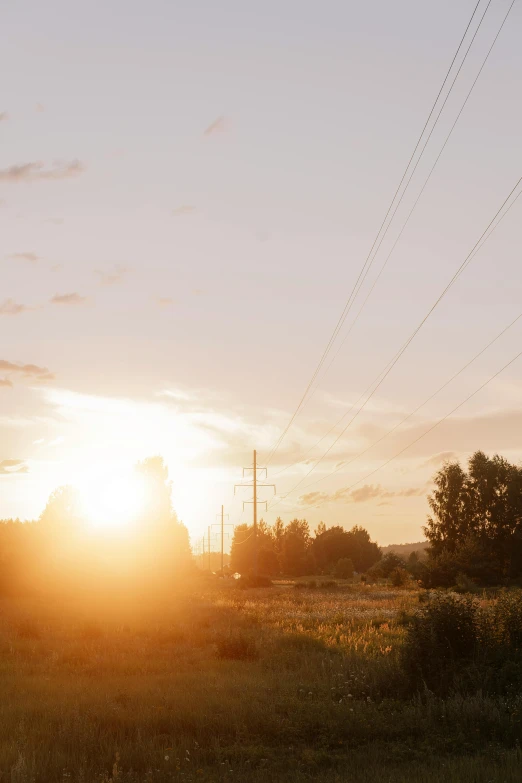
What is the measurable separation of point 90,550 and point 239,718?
6577cm

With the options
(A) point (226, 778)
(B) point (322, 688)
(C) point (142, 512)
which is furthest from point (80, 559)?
(A) point (226, 778)

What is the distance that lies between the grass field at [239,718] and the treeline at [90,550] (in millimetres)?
32646

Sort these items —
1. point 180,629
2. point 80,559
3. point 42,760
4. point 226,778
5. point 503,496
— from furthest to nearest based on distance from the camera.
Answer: point 503,496 < point 80,559 < point 180,629 < point 42,760 < point 226,778

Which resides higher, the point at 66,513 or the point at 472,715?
the point at 66,513

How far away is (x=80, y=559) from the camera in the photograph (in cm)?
7250

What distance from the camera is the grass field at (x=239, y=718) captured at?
11242mm

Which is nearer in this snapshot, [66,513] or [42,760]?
[42,760]

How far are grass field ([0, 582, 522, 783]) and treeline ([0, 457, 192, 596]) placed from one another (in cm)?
3265

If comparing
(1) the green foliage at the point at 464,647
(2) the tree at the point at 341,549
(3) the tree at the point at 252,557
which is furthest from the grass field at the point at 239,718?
(2) the tree at the point at 341,549

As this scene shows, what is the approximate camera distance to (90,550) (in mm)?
76562

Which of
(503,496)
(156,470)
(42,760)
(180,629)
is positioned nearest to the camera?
(42,760)

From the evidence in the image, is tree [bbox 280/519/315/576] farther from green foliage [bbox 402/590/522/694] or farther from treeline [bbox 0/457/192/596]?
green foliage [bbox 402/590/522/694]

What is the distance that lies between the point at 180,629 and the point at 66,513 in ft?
276

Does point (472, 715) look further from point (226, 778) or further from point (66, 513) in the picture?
point (66, 513)
